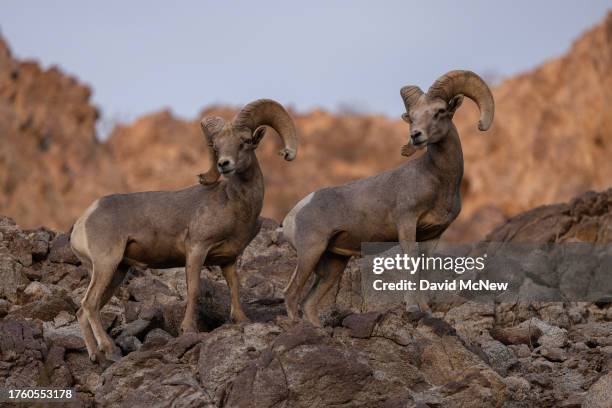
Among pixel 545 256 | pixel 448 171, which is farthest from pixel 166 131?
pixel 448 171

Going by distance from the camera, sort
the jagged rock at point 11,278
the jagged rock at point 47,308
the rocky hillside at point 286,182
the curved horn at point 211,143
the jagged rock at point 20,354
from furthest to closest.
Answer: the rocky hillside at point 286,182 → the jagged rock at point 11,278 → the jagged rock at point 47,308 → the curved horn at point 211,143 → the jagged rock at point 20,354

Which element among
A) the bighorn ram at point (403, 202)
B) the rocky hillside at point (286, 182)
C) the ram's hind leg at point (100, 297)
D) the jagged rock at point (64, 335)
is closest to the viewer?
the ram's hind leg at point (100, 297)

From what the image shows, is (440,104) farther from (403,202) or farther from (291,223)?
(291,223)

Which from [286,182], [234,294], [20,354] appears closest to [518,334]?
[234,294]

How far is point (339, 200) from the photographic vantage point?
14.7 metres

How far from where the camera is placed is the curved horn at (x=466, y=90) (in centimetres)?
1436

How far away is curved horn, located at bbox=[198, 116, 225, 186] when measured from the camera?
14.3 metres

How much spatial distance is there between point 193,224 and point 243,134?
4.08ft

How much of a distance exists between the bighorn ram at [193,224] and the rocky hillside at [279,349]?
2.06ft

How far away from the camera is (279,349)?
12.4 metres

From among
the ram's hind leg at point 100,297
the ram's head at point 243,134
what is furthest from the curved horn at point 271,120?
the ram's hind leg at point 100,297

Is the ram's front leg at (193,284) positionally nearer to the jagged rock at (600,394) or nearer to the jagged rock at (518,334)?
the jagged rock at (518,334)

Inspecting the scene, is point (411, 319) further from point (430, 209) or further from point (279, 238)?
point (279, 238)

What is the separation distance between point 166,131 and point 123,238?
48674 mm
